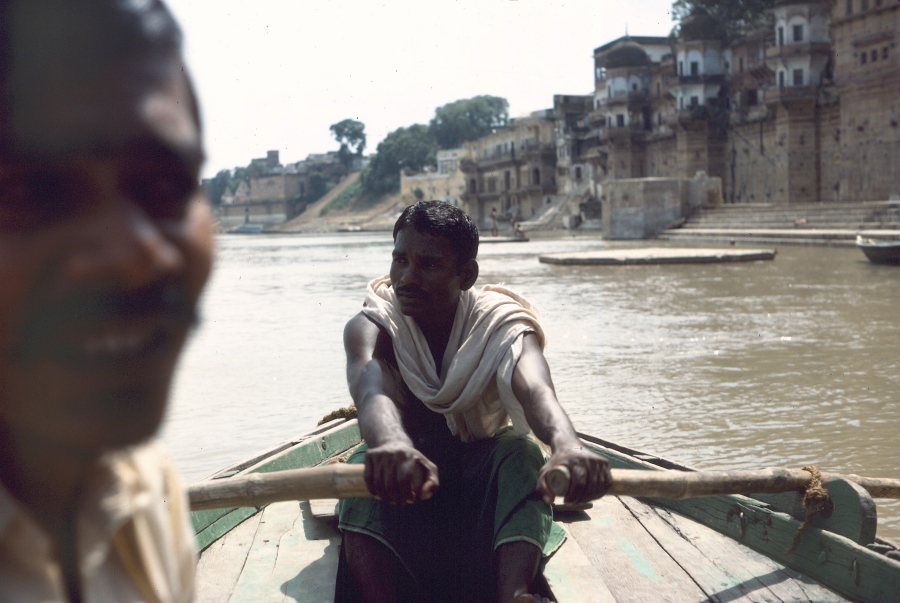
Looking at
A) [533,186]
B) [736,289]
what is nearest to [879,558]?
[736,289]

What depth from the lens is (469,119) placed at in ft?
295

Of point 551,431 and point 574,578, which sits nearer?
point 551,431

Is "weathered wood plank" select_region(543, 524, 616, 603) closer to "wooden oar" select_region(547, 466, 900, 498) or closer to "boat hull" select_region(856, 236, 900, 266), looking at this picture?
"wooden oar" select_region(547, 466, 900, 498)

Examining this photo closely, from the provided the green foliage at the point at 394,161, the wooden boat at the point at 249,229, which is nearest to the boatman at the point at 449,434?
the green foliage at the point at 394,161

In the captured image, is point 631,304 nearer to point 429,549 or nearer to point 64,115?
point 429,549

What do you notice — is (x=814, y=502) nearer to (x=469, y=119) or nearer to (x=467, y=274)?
(x=467, y=274)

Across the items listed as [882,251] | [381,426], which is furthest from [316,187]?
[381,426]

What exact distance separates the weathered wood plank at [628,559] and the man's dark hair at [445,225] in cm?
106

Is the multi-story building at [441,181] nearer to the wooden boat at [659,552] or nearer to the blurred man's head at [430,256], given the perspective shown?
the wooden boat at [659,552]

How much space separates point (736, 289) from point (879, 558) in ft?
42.8

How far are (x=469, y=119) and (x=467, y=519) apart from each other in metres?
89.6

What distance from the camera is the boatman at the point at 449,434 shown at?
2221 mm

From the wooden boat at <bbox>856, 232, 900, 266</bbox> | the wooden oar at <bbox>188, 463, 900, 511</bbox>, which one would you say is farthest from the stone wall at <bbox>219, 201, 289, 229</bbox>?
the wooden oar at <bbox>188, 463, 900, 511</bbox>

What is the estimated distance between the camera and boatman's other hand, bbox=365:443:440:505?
202 centimetres
